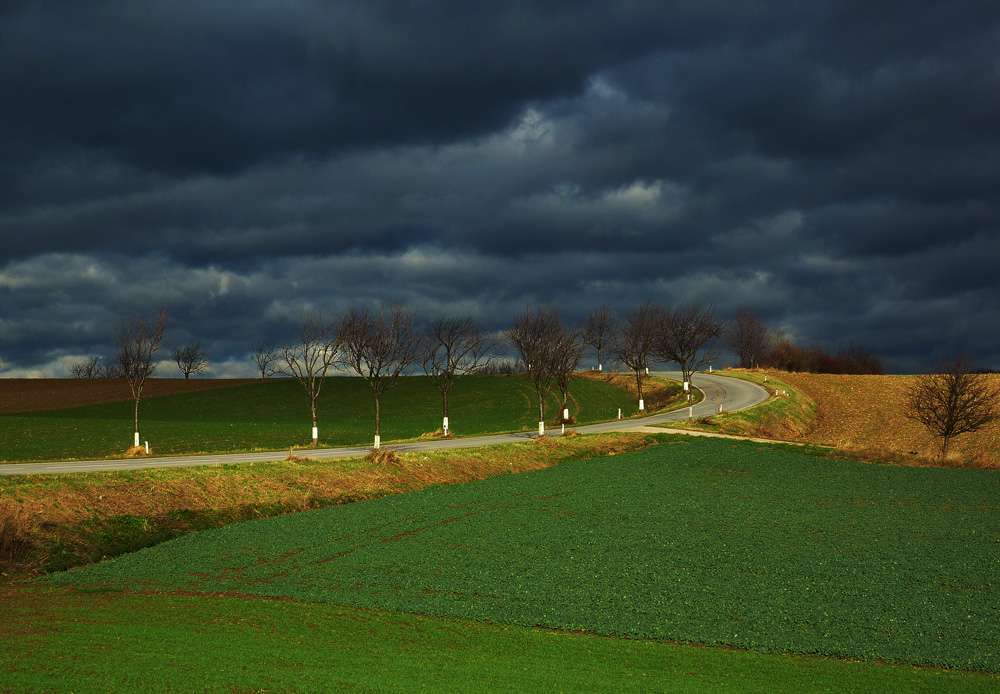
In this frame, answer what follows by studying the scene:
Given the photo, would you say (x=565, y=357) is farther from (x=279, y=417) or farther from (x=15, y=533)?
(x=15, y=533)

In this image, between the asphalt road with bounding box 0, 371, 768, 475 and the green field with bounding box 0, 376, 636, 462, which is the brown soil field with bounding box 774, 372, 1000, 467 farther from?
the green field with bounding box 0, 376, 636, 462

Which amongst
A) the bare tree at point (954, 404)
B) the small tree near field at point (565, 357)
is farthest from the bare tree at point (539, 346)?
the bare tree at point (954, 404)

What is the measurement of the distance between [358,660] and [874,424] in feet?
247

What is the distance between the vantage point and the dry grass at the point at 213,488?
23031 mm

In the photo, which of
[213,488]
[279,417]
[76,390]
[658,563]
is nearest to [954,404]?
[658,563]

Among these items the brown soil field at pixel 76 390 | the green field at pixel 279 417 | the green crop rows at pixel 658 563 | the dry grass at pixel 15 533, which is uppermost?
the brown soil field at pixel 76 390

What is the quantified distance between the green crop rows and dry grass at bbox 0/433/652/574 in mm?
2921

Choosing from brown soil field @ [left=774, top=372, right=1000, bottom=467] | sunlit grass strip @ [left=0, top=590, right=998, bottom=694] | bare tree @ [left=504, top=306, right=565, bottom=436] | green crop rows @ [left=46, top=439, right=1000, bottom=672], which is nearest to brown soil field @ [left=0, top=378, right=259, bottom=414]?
bare tree @ [left=504, top=306, right=565, bottom=436]

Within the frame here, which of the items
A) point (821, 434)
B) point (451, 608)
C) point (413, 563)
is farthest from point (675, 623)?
point (821, 434)

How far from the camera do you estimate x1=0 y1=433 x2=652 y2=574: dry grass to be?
2303 cm

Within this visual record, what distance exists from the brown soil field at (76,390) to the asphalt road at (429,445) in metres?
65.8

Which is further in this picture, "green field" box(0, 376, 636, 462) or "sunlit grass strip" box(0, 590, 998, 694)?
"green field" box(0, 376, 636, 462)

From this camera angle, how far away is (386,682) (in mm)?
11266

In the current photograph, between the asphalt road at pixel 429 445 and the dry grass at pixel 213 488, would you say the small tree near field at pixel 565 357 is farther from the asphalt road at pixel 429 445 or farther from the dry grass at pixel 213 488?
the dry grass at pixel 213 488
